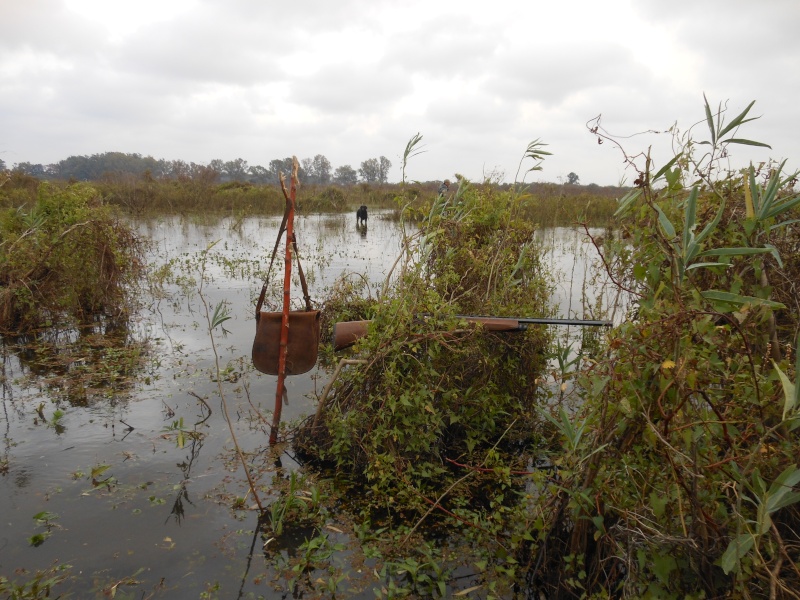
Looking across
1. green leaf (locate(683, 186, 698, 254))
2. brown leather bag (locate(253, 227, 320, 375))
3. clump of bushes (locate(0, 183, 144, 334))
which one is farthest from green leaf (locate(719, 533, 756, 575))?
clump of bushes (locate(0, 183, 144, 334))

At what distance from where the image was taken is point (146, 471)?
385 cm

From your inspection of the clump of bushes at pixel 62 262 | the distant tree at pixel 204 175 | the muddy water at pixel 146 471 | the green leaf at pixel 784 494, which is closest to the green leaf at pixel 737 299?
the green leaf at pixel 784 494

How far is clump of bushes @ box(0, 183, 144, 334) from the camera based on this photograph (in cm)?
664

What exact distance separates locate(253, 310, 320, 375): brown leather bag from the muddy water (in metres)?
0.71

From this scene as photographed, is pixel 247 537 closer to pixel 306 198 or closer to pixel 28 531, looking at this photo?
pixel 28 531

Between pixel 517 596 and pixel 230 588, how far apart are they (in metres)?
1.47

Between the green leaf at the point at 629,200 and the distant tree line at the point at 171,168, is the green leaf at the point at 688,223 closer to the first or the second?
the green leaf at the point at 629,200

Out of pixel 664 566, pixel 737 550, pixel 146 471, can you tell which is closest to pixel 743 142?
pixel 737 550

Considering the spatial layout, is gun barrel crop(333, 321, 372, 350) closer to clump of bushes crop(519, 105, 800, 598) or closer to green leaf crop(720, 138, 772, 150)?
clump of bushes crop(519, 105, 800, 598)

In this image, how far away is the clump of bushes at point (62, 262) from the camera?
6.64 meters

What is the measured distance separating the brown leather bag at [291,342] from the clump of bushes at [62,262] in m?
4.33

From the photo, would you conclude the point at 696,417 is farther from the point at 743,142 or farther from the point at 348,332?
the point at 348,332

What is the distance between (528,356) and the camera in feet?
14.0

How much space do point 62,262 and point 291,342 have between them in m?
4.86
